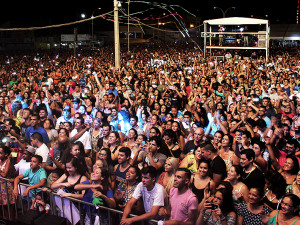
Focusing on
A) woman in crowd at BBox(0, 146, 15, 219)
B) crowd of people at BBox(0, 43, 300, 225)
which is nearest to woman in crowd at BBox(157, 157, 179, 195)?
crowd of people at BBox(0, 43, 300, 225)

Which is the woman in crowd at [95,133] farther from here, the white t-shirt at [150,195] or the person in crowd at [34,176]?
the white t-shirt at [150,195]

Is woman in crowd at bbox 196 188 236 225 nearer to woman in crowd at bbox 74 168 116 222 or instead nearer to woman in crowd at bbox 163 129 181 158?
woman in crowd at bbox 74 168 116 222

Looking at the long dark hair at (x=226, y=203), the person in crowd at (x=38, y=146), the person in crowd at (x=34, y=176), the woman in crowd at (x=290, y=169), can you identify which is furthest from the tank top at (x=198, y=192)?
the person in crowd at (x=38, y=146)

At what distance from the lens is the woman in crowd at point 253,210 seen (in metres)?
3.95

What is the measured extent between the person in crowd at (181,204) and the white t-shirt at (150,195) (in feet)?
0.35

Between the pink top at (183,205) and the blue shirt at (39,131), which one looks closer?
the pink top at (183,205)

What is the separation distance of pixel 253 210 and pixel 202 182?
2.58 feet

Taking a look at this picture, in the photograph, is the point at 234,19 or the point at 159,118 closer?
the point at 159,118

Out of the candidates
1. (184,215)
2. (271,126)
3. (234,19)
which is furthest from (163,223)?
(234,19)

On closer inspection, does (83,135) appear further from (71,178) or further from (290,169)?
(290,169)

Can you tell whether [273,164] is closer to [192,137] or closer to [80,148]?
[192,137]

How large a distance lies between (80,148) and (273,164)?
282cm

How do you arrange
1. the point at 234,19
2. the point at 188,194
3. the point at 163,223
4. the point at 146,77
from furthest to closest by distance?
the point at 234,19 → the point at 146,77 → the point at 188,194 → the point at 163,223

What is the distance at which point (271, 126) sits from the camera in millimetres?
6574
